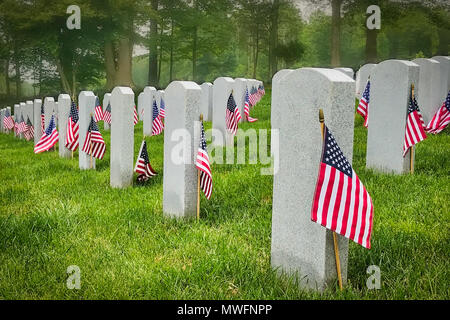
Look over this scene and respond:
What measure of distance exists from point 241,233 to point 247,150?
459 cm

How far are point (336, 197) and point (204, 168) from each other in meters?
2.07

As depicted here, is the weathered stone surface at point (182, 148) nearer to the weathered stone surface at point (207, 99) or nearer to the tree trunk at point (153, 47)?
the weathered stone surface at point (207, 99)

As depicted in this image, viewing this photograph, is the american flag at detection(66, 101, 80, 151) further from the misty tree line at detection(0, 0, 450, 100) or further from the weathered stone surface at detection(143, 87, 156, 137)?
the misty tree line at detection(0, 0, 450, 100)

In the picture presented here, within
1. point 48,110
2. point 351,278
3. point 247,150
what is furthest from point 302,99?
point 48,110

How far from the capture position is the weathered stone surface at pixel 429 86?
372 inches

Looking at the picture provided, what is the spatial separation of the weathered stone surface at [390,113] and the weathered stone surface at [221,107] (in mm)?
3394

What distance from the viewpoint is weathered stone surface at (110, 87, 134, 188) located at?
6703mm

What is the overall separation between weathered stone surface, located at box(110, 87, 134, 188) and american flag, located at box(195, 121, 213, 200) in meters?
2.02

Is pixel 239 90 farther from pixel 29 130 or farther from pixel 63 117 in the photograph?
pixel 29 130

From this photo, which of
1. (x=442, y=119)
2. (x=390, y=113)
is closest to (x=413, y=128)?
(x=390, y=113)

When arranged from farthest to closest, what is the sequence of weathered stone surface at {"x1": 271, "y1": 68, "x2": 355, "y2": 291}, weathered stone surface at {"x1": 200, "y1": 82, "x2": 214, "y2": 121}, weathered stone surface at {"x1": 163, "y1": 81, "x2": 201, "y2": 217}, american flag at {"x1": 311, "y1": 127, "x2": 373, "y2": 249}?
weathered stone surface at {"x1": 200, "y1": 82, "x2": 214, "y2": 121} < weathered stone surface at {"x1": 163, "y1": 81, "x2": 201, "y2": 217} < weathered stone surface at {"x1": 271, "y1": 68, "x2": 355, "y2": 291} < american flag at {"x1": 311, "y1": 127, "x2": 373, "y2": 249}

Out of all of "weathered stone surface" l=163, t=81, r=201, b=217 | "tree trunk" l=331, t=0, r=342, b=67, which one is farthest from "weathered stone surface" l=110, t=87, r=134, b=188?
"tree trunk" l=331, t=0, r=342, b=67
